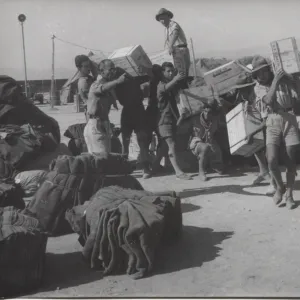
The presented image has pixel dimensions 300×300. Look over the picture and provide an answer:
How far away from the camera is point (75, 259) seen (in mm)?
4000

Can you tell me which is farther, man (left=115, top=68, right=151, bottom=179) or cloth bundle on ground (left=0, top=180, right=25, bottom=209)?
man (left=115, top=68, right=151, bottom=179)

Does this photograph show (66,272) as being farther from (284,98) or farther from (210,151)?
(210,151)

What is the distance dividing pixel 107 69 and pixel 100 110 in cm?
44

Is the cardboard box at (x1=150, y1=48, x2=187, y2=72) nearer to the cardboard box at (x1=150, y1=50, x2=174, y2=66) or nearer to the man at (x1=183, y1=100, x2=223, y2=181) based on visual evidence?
the cardboard box at (x1=150, y1=50, x2=174, y2=66)

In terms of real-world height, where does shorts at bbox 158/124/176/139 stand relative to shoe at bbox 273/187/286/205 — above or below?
above

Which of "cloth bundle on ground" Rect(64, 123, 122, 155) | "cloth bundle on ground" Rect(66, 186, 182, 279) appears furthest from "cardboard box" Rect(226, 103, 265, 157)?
"cloth bundle on ground" Rect(66, 186, 182, 279)

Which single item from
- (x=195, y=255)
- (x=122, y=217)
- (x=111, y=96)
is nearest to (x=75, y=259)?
(x=122, y=217)

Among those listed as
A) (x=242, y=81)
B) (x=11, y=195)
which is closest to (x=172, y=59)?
(x=242, y=81)

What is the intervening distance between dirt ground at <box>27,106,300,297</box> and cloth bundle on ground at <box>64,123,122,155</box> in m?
1.80

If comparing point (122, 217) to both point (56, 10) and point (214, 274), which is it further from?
point (56, 10)

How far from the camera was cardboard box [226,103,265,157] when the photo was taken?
5.16 meters

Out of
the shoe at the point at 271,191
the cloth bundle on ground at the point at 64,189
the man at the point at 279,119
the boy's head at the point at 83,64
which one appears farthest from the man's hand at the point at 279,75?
the boy's head at the point at 83,64

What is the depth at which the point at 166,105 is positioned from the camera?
21.0ft

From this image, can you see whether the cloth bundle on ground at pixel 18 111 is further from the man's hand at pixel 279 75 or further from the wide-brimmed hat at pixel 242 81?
the man's hand at pixel 279 75
